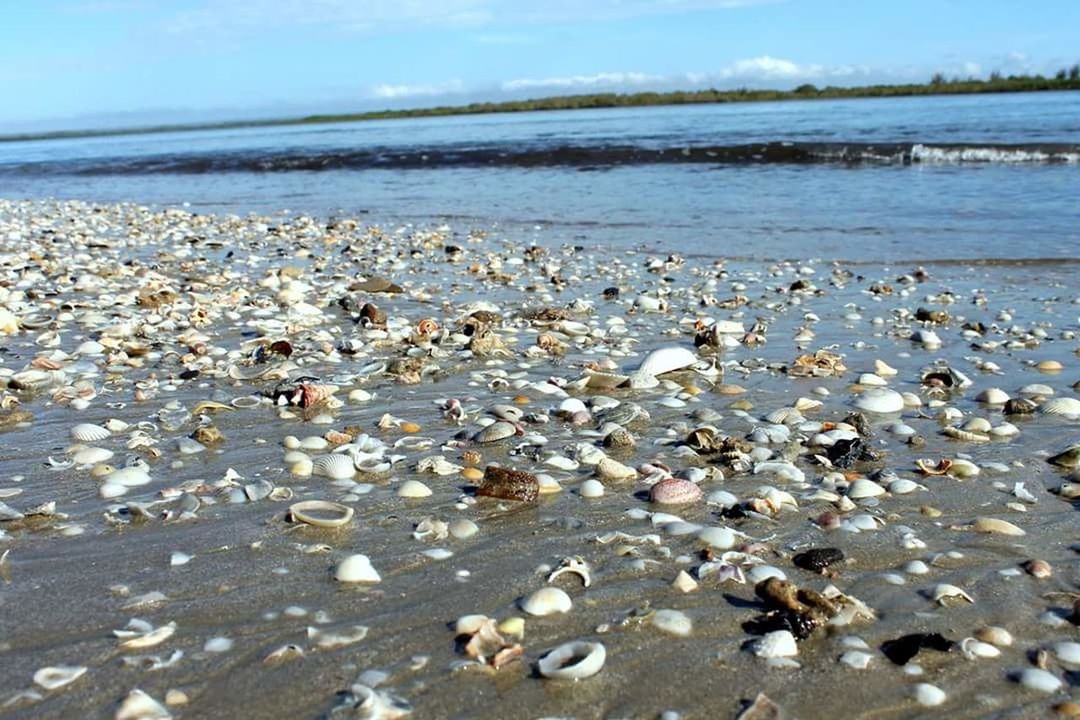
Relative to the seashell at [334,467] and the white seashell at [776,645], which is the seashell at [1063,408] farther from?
the seashell at [334,467]

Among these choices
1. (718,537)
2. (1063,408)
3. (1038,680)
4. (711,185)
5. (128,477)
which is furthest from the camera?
(711,185)

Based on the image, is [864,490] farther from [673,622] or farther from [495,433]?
[495,433]

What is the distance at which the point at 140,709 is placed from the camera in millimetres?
2189

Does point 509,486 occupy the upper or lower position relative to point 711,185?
lower

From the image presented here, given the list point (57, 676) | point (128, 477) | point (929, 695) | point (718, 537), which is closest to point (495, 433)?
point (718, 537)

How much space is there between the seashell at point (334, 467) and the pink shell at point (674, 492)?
128 centimetres

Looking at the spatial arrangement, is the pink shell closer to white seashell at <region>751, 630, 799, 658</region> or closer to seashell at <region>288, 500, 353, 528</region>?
white seashell at <region>751, 630, 799, 658</region>

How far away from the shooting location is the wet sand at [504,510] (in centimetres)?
235

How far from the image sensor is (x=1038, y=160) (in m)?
20.0

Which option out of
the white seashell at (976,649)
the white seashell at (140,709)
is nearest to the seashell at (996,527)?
the white seashell at (976,649)

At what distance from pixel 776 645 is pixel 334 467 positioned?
2076mm

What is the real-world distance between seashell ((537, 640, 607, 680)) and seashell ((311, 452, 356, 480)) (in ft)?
5.38

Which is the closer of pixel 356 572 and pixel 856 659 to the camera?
pixel 856 659

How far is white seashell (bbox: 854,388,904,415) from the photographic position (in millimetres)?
4633
